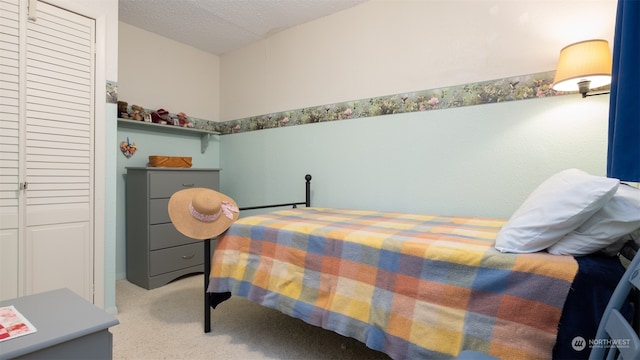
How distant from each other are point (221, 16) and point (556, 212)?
9.96 feet

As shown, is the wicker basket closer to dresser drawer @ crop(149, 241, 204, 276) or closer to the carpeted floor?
dresser drawer @ crop(149, 241, 204, 276)

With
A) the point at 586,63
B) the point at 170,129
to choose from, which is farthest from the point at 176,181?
the point at 586,63

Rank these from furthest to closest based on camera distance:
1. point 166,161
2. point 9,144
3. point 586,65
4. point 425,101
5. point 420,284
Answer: point 166,161 < point 425,101 < point 9,144 < point 586,65 < point 420,284

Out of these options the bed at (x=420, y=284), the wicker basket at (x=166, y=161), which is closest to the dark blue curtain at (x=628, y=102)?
the bed at (x=420, y=284)

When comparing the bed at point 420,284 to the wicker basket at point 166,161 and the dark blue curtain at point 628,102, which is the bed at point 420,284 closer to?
the dark blue curtain at point 628,102

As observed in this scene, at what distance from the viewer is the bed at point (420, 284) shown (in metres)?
0.97

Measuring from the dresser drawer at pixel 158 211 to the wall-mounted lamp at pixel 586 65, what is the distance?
3016 mm

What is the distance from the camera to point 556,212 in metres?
1.06

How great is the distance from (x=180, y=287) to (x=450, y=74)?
2881mm

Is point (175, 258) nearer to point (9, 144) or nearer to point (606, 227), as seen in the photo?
point (9, 144)

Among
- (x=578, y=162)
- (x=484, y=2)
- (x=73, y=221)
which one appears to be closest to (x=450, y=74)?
(x=484, y=2)

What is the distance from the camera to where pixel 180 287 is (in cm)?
279

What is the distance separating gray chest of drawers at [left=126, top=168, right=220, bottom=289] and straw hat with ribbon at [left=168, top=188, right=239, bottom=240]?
1023 millimetres

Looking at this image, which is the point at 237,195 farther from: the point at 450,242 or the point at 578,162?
the point at 578,162
